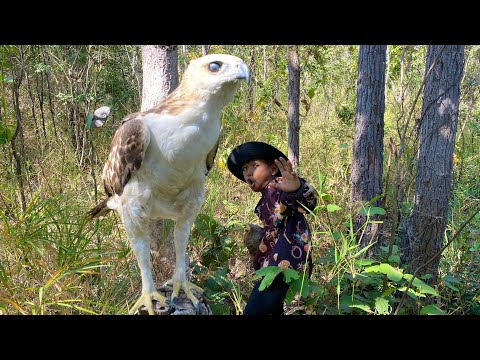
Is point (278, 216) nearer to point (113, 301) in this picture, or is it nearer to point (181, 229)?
point (181, 229)

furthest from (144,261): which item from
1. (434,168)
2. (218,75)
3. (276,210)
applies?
(434,168)

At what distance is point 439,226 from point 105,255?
2272 millimetres

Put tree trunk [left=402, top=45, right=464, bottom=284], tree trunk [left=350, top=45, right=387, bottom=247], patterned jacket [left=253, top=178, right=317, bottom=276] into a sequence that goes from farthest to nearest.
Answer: tree trunk [left=350, top=45, right=387, bottom=247]
tree trunk [left=402, top=45, right=464, bottom=284]
patterned jacket [left=253, top=178, right=317, bottom=276]

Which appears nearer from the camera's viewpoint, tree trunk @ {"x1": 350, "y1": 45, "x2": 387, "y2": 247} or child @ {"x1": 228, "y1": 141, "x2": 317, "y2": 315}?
child @ {"x1": 228, "y1": 141, "x2": 317, "y2": 315}

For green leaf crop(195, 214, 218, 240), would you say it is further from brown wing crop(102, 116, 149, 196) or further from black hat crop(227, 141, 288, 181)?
brown wing crop(102, 116, 149, 196)

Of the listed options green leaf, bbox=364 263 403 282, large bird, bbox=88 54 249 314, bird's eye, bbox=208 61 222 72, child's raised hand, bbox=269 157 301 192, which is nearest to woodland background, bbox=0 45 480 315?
green leaf, bbox=364 263 403 282

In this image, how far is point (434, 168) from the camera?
2.82 m

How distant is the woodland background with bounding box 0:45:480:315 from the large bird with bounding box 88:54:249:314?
580mm

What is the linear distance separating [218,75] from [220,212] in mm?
2244

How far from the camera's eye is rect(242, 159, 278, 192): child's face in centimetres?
199

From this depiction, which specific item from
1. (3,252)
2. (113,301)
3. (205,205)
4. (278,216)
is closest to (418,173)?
(278,216)

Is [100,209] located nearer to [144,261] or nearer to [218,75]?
[144,261]

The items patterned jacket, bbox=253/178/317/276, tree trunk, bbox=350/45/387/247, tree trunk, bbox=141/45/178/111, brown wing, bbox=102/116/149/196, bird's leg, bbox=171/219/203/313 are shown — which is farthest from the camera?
tree trunk, bbox=350/45/387/247

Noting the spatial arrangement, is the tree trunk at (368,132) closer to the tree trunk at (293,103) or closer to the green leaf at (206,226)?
the tree trunk at (293,103)
